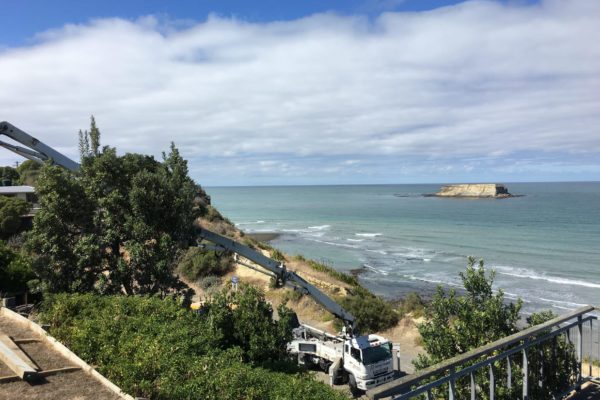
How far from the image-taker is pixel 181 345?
1166cm

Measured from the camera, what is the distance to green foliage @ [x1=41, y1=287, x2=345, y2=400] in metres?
9.63

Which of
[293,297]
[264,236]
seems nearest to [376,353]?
[293,297]

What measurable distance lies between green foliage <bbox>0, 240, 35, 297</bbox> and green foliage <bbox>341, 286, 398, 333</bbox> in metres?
18.8

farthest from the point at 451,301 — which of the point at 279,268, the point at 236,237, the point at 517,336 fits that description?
the point at 236,237

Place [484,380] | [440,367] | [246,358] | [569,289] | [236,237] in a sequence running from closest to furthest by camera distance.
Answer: [440,367] < [484,380] < [246,358] < [569,289] < [236,237]

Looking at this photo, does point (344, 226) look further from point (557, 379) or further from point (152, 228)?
point (557, 379)

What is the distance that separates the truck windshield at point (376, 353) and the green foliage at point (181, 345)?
4.26 metres

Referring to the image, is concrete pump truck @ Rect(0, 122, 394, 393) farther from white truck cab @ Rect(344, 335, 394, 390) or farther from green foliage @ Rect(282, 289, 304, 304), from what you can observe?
green foliage @ Rect(282, 289, 304, 304)

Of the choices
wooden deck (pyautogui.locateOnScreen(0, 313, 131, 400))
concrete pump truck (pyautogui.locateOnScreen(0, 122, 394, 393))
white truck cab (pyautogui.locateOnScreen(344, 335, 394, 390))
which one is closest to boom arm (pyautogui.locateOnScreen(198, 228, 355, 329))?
concrete pump truck (pyautogui.locateOnScreen(0, 122, 394, 393))

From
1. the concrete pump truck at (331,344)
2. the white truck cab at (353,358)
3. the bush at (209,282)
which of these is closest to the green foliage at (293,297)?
the bush at (209,282)

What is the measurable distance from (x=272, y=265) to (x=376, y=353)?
224 inches

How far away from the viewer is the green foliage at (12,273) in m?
23.7

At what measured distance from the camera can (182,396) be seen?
31.0ft

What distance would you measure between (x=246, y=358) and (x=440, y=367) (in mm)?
12575
